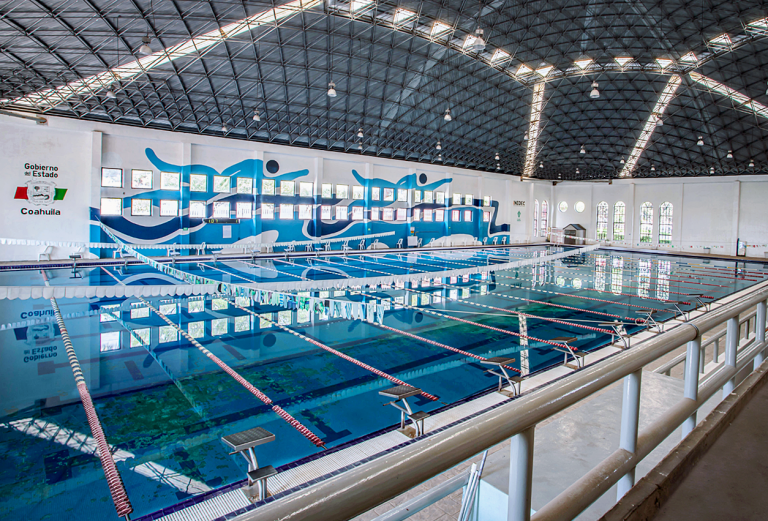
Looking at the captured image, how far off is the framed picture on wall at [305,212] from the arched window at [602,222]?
34.7 m

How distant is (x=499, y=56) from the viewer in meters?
27.3

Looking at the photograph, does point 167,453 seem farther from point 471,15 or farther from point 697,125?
point 697,125

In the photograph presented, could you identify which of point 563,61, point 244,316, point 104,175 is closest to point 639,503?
point 244,316

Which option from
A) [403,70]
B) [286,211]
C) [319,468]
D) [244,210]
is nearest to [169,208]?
[244,210]

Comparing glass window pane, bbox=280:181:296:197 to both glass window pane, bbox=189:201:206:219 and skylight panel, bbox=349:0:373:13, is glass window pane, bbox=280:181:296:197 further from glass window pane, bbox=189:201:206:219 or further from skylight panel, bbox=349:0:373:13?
skylight panel, bbox=349:0:373:13

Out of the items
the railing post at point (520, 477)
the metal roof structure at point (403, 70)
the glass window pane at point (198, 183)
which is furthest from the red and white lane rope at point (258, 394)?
the glass window pane at point (198, 183)

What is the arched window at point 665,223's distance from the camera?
43.8m

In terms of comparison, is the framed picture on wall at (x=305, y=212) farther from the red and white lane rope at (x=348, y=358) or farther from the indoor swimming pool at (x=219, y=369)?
the red and white lane rope at (x=348, y=358)

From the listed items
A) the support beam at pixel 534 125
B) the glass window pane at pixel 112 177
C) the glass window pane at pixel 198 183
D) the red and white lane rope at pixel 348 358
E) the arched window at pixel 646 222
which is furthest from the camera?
the arched window at pixel 646 222

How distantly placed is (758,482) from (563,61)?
31.5 metres

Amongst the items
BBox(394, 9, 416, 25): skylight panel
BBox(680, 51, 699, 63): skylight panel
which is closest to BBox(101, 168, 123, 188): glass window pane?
BBox(394, 9, 416, 25): skylight panel

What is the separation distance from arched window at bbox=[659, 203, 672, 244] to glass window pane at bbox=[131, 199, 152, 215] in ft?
153

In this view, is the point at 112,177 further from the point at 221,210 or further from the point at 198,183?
the point at 221,210

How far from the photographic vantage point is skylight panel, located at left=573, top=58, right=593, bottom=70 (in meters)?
28.1
